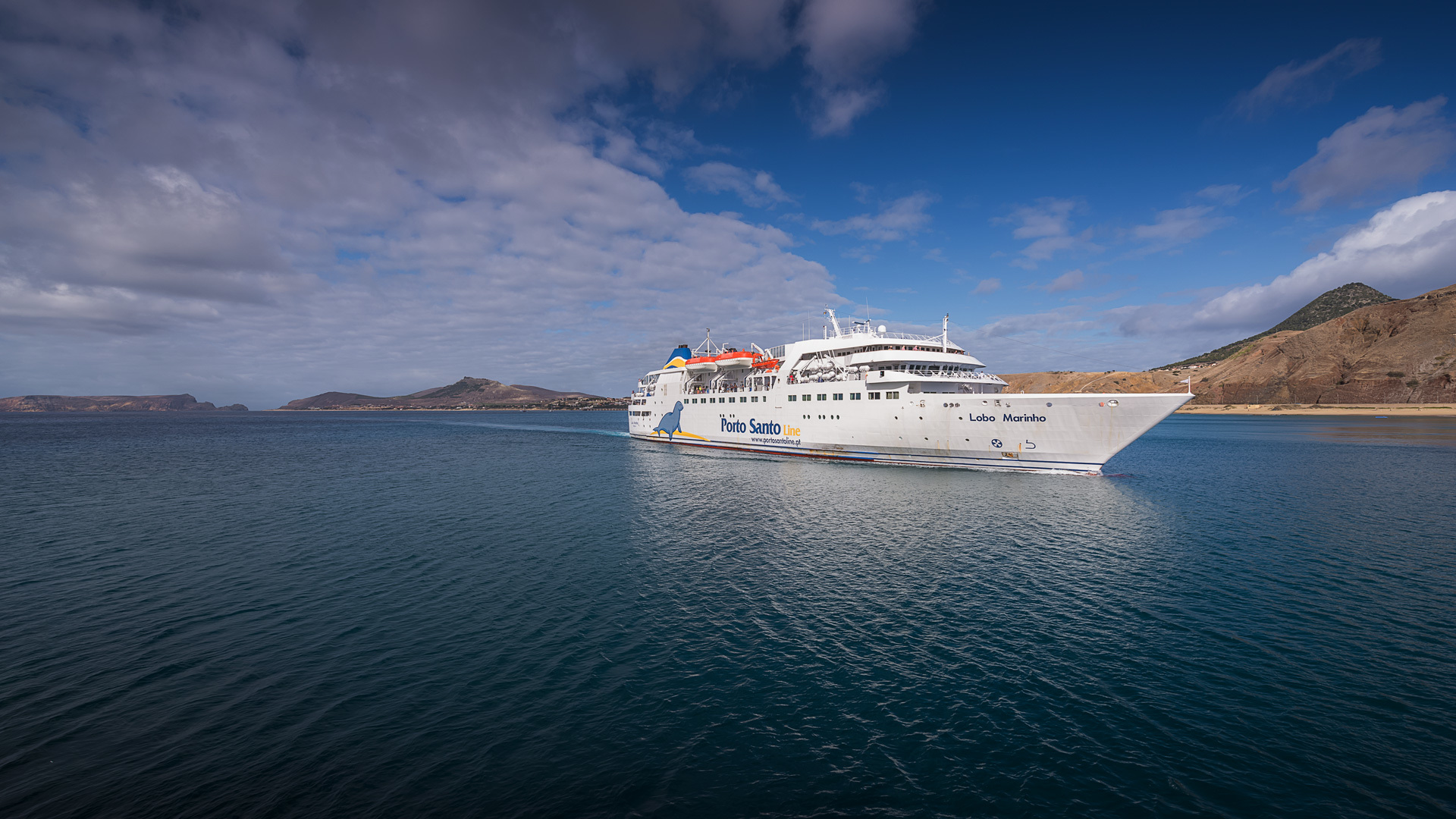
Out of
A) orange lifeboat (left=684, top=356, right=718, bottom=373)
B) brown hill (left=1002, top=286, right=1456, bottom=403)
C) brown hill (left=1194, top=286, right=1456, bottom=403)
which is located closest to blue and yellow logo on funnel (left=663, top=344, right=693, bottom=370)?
orange lifeboat (left=684, top=356, right=718, bottom=373)

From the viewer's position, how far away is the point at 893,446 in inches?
1628

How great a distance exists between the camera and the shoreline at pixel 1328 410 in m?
91.9

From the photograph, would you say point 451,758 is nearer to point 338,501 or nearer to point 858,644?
point 858,644

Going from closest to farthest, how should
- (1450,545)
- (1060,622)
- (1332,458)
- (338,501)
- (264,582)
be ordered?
(1060,622), (264,582), (1450,545), (338,501), (1332,458)

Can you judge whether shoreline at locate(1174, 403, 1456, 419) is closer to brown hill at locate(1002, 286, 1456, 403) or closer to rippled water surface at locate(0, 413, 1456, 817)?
brown hill at locate(1002, 286, 1456, 403)

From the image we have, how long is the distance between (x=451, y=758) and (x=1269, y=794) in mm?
12097

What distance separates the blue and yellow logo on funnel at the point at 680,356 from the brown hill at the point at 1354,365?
70075 mm

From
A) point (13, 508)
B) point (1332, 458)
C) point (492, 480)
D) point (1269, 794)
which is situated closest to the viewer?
point (1269, 794)

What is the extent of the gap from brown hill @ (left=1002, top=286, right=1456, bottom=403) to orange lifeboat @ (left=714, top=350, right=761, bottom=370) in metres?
69.2

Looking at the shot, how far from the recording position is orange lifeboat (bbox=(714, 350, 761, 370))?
55250 millimetres

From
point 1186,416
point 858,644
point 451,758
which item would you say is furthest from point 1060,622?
point 1186,416

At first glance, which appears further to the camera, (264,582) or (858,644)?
(264,582)

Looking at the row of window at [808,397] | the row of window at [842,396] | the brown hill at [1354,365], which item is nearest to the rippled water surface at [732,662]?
the row of window at [842,396]

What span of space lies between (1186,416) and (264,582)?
17237 cm
